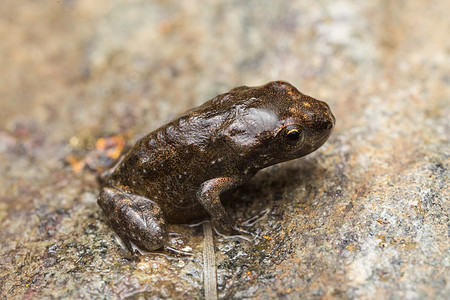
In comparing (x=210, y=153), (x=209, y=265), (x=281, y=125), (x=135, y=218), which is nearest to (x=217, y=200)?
(x=210, y=153)

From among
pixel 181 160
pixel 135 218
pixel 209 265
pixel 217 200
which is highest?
pixel 181 160

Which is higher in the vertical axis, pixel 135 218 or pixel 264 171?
pixel 135 218

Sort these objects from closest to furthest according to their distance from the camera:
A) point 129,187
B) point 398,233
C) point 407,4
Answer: point 398,233, point 129,187, point 407,4

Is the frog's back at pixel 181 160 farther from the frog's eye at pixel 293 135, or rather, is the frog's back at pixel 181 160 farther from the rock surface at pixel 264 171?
the frog's eye at pixel 293 135

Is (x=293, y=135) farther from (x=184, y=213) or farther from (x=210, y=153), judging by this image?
(x=184, y=213)

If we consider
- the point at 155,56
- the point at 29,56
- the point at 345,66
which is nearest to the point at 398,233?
the point at 345,66

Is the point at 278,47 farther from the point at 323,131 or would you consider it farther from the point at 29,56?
the point at 29,56

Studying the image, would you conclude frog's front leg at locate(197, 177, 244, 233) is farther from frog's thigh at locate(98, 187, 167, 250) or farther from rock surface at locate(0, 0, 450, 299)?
frog's thigh at locate(98, 187, 167, 250)
